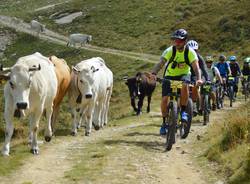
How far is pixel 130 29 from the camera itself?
65.6 metres

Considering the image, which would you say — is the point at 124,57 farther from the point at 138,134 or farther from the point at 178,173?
the point at 178,173

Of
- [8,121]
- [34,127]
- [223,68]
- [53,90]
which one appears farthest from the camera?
[223,68]

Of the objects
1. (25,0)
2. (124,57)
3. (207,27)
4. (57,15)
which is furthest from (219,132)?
(25,0)

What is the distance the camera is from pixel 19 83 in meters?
11.3

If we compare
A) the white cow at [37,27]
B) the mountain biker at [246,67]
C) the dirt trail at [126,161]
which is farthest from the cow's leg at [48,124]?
the white cow at [37,27]

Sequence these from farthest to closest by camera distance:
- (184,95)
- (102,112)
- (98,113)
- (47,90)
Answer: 1. (102,112)
2. (98,113)
3. (47,90)
4. (184,95)

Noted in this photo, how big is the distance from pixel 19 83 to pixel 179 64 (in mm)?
3696

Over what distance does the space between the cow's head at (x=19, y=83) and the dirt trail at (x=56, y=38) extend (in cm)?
3508

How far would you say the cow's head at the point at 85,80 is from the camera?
16500 mm

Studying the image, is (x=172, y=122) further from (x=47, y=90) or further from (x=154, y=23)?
(x=154, y=23)

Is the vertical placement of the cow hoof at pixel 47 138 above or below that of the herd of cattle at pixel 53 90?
below

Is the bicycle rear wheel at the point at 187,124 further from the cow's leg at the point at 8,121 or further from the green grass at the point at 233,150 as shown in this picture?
the cow's leg at the point at 8,121

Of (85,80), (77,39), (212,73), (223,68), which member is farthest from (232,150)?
(77,39)

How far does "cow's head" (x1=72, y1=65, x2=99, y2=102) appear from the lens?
16.5 m
